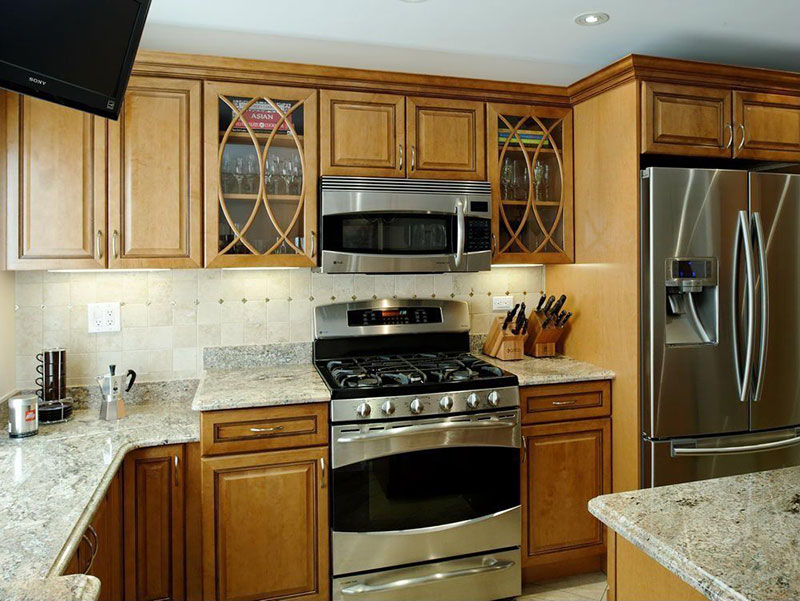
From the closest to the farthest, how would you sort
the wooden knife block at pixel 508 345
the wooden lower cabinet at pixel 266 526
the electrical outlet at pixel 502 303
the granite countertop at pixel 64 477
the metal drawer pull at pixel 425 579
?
1. the granite countertop at pixel 64 477
2. the wooden lower cabinet at pixel 266 526
3. the metal drawer pull at pixel 425 579
4. the wooden knife block at pixel 508 345
5. the electrical outlet at pixel 502 303

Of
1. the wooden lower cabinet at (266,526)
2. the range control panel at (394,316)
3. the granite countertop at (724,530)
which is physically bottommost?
the wooden lower cabinet at (266,526)

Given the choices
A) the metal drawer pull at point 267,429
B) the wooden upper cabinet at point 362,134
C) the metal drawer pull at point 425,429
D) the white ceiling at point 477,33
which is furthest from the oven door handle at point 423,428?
the white ceiling at point 477,33

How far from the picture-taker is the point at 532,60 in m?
2.89

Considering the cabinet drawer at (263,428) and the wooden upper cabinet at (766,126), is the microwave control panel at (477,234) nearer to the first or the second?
the cabinet drawer at (263,428)

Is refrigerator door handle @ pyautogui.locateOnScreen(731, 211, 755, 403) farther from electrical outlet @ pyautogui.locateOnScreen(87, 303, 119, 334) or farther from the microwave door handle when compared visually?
electrical outlet @ pyautogui.locateOnScreen(87, 303, 119, 334)

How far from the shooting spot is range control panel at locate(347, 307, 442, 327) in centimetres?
298

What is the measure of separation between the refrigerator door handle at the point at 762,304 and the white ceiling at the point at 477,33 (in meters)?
0.84

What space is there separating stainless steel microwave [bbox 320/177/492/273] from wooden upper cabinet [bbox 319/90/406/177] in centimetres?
9

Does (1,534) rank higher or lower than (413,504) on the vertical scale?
higher

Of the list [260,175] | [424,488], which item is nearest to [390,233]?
[260,175]

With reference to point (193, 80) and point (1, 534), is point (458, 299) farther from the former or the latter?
point (1, 534)

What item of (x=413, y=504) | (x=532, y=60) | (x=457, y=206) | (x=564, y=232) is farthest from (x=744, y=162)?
(x=413, y=504)

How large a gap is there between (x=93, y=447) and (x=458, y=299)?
1885mm

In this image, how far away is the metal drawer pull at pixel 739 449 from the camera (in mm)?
2553
